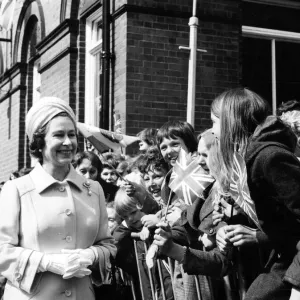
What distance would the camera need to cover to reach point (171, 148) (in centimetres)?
652

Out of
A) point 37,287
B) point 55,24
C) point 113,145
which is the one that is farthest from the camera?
point 55,24

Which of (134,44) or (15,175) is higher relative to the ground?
(134,44)

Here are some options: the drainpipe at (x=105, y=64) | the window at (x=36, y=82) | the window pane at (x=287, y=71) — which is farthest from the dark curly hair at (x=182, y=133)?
the window at (x=36, y=82)

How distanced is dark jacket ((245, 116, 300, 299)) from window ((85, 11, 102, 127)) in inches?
319

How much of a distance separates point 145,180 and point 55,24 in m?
6.28

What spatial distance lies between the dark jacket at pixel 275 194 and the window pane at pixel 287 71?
7.18 meters

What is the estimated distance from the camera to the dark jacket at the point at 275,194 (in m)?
3.11

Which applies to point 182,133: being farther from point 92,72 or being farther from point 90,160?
point 92,72

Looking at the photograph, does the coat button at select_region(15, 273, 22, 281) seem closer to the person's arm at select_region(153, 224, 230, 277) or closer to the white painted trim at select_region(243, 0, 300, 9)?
the person's arm at select_region(153, 224, 230, 277)

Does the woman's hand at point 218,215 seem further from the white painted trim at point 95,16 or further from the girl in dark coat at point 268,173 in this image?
the white painted trim at point 95,16

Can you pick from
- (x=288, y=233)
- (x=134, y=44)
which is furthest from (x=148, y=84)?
(x=288, y=233)

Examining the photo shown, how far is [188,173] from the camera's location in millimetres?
4816

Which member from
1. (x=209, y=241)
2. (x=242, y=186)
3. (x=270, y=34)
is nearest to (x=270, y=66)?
(x=270, y=34)

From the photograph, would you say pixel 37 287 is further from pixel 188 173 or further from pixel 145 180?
pixel 145 180
